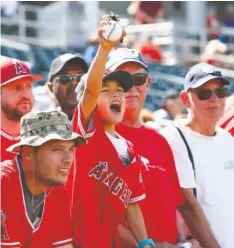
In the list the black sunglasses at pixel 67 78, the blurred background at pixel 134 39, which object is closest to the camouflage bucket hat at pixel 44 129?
the black sunglasses at pixel 67 78

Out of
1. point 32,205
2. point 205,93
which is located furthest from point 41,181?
point 205,93

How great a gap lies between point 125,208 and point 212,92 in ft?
4.03

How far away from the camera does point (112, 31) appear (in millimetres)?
4051

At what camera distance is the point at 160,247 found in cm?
451

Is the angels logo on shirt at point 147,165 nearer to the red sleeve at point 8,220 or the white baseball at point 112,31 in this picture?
the white baseball at point 112,31

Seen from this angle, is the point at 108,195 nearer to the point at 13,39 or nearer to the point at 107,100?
the point at 107,100

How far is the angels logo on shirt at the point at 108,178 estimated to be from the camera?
4254 millimetres

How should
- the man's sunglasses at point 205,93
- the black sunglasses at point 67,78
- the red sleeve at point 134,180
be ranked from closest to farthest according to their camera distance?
the red sleeve at point 134,180
the man's sunglasses at point 205,93
the black sunglasses at point 67,78

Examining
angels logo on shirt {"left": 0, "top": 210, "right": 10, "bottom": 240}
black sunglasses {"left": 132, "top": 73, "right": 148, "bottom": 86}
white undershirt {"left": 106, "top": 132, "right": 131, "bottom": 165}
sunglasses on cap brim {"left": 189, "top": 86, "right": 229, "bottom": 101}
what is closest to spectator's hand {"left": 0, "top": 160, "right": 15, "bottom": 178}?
angels logo on shirt {"left": 0, "top": 210, "right": 10, "bottom": 240}

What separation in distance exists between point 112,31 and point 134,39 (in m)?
9.46

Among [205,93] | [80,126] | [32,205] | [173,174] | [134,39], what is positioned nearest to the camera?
[32,205]

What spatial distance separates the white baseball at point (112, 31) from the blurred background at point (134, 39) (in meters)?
4.81

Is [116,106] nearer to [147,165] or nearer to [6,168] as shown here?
[147,165]

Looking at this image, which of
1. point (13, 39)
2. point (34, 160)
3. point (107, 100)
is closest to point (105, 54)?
point (107, 100)
